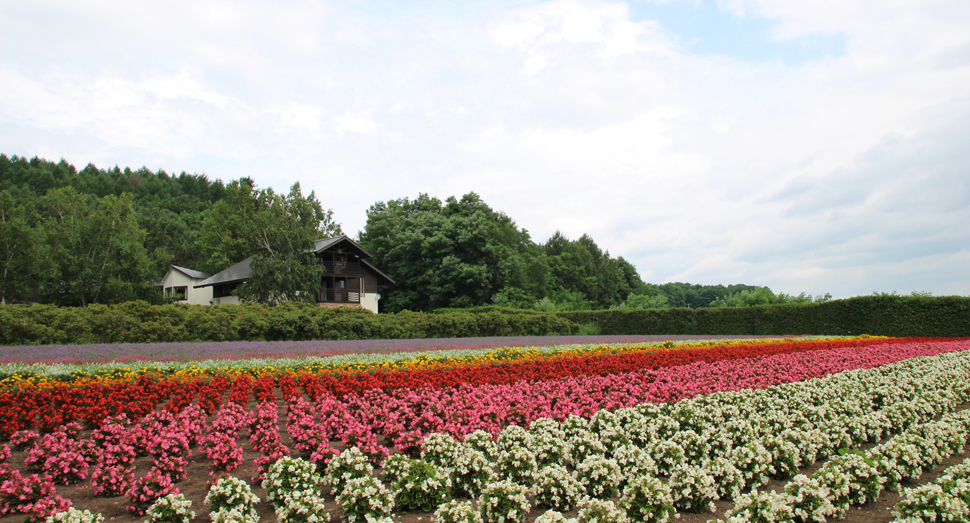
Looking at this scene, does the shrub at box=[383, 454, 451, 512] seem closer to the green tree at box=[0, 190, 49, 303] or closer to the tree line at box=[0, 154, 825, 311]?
the tree line at box=[0, 154, 825, 311]

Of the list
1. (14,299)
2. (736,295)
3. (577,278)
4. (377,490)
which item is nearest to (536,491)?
(377,490)

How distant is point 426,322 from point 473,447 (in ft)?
62.4

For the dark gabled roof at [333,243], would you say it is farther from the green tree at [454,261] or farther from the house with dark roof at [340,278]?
the green tree at [454,261]

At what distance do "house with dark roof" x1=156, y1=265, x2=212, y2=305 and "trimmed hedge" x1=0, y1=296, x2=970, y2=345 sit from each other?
33.3m

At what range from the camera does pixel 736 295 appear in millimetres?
34000

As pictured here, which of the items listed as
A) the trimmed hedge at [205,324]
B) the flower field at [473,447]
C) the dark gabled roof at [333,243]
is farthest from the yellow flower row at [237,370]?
the dark gabled roof at [333,243]

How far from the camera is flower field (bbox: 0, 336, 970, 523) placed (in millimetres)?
4180

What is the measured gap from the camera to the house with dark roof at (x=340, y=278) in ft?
140

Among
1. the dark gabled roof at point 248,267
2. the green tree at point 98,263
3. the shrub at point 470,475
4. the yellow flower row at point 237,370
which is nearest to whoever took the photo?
the shrub at point 470,475

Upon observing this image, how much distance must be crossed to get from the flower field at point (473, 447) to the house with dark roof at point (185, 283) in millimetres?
47341

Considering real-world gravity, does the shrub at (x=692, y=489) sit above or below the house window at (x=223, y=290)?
below

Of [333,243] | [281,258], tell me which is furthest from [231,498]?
[333,243]

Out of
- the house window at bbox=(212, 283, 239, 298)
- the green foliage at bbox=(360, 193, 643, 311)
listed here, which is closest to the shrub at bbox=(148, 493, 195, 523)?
the green foliage at bbox=(360, 193, 643, 311)

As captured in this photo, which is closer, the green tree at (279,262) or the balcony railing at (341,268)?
the green tree at (279,262)
